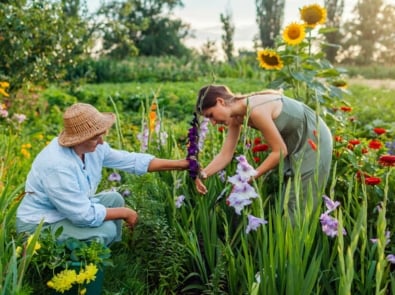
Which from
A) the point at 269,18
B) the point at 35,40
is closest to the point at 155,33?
the point at 269,18

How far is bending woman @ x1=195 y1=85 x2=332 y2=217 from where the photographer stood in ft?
9.86

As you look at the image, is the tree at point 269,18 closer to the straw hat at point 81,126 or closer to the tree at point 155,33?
the tree at point 155,33

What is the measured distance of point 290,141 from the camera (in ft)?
10.8

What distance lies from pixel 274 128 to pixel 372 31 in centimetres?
3763

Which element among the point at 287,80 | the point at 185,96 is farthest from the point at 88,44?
the point at 287,80

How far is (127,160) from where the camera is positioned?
3.11 meters

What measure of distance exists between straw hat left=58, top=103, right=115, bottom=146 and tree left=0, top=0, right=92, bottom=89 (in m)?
3.66

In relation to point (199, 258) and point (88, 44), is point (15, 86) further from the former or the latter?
point (199, 258)

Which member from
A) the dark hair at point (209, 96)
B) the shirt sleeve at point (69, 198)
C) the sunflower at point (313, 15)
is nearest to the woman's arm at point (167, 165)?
the dark hair at point (209, 96)

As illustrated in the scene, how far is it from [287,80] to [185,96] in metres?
5.76

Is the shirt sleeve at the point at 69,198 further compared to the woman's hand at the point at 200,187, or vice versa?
the woman's hand at the point at 200,187

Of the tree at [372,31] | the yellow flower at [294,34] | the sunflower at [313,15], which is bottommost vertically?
the tree at [372,31]

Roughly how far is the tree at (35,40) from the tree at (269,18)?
27.8 meters

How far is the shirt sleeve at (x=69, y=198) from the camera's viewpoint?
2578 mm
